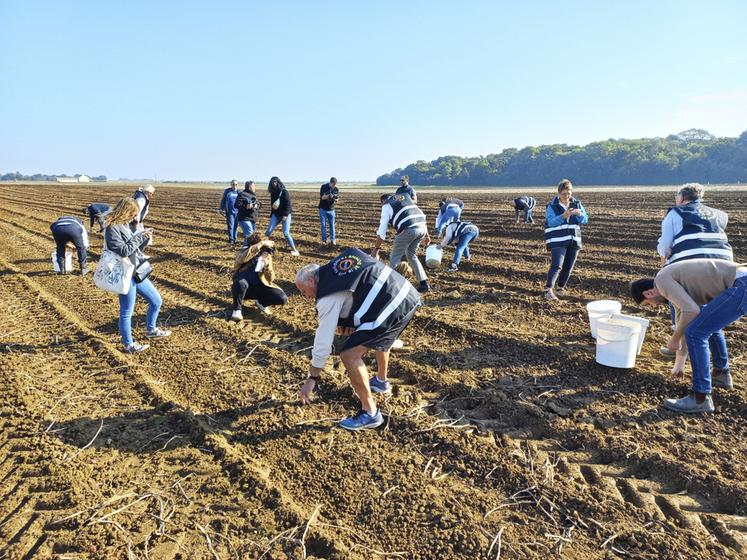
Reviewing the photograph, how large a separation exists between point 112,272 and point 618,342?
4.74 m

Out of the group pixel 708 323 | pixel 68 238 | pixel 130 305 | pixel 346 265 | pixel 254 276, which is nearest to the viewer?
pixel 346 265

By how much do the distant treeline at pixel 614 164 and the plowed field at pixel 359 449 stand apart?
177 ft

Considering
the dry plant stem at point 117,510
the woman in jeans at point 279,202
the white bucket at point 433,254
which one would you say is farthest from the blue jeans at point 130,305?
the woman in jeans at point 279,202

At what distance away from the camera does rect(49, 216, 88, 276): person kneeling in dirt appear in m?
8.03

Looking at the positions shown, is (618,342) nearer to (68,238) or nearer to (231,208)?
(68,238)

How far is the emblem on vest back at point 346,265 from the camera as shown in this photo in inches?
123

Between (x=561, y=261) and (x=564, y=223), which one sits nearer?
(x=564, y=223)

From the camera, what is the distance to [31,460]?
3.18 metres

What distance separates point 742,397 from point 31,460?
5294 millimetres

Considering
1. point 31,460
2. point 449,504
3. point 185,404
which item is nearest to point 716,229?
point 449,504

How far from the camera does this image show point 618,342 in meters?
4.29

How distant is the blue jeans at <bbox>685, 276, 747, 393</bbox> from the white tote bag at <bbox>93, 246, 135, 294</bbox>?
4.86 m

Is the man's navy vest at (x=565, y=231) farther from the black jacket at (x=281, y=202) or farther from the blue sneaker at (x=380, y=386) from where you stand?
the black jacket at (x=281, y=202)

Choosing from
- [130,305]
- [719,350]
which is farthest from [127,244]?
[719,350]
